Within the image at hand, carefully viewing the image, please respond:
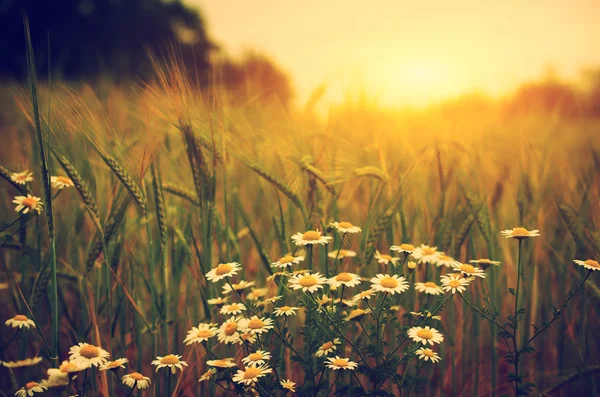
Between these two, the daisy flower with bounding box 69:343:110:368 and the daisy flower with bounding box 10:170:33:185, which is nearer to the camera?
the daisy flower with bounding box 69:343:110:368

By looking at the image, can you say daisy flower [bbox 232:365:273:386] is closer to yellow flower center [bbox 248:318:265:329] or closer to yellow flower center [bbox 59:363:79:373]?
yellow flower center [bbox 248:318:265:329]

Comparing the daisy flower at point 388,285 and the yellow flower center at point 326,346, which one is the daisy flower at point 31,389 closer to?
the yellow flower center at point 326,346

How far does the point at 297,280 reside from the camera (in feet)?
4.33

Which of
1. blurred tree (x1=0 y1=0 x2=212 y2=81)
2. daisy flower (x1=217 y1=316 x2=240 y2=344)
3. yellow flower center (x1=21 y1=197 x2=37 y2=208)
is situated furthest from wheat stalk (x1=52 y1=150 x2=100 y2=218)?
blurred tree (x1=0 y1=0 x2=212 y2=81)

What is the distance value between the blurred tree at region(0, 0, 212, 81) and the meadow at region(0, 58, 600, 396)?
50.2 ft

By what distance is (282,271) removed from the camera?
1.60 meters

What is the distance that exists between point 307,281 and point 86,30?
71.0 ft

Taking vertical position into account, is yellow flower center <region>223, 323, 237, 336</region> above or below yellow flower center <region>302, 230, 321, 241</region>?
below

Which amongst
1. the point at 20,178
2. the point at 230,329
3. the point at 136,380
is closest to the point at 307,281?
the point at 230,329

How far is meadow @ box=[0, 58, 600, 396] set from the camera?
136 cm

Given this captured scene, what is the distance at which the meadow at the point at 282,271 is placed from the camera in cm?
136

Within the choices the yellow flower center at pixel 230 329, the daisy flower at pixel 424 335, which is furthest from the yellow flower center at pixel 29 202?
the daisy flower at pixel 424 335

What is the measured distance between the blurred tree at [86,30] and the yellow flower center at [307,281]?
15965 millimetres

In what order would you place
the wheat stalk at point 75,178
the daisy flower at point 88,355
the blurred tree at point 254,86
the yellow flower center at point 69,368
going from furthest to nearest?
1. the blurred tree at point 254,86
2. the wheat stalk at point 75,178
3. the daisy flower at point 88,355
4. the yellow flower center at point 69,368
